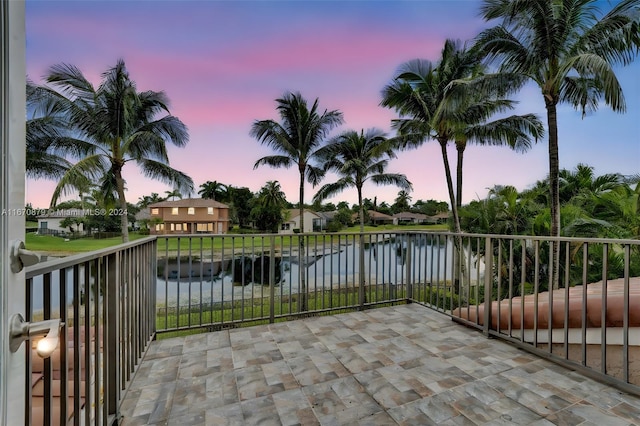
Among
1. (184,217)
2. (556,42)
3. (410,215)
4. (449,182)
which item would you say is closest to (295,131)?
(449,182)

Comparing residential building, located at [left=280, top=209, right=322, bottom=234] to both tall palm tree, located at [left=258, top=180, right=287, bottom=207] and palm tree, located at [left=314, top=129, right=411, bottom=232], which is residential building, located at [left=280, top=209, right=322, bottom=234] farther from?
palm tree, located at [left=314, top=129, right=411, bottom=232]

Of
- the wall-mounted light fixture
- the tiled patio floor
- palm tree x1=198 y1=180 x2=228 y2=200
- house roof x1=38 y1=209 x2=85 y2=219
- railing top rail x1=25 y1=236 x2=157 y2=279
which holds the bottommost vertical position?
the tiled patio floor

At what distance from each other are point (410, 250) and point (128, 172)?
40.0 feet

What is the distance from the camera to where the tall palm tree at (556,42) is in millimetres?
6418

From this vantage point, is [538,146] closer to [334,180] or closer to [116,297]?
[334,180]

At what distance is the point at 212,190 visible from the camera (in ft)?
132

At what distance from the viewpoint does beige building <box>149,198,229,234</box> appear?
30.0m

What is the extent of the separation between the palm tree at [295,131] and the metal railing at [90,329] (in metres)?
10.1

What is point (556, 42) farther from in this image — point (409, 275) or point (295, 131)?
point (295, 131)

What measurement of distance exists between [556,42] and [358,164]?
28.2 ft

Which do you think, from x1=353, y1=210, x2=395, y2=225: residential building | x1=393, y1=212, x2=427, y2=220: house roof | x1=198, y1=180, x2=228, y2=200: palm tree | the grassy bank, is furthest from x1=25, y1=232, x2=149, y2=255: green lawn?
x1=393, y1=212, x2=427, y2=220: house roof

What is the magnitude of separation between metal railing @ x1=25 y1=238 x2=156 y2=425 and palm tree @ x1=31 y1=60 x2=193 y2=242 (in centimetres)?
924

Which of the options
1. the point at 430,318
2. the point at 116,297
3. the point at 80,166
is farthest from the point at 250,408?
the point at 80,166

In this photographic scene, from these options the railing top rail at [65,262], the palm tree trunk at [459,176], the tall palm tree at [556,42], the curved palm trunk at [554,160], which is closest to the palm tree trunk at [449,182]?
the palm tree trunk at [459,176]
